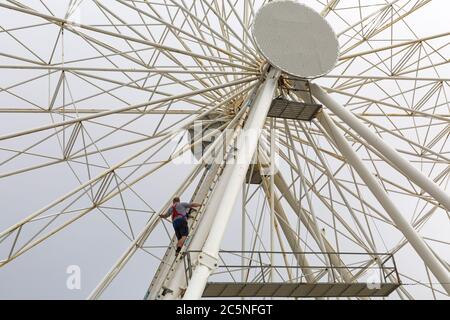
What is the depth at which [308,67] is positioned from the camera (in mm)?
16312

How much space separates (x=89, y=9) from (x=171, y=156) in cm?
655

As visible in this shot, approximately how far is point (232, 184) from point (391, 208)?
456cm

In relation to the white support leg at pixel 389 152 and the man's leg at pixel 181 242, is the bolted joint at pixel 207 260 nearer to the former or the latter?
the man's leg at pixel 181 242

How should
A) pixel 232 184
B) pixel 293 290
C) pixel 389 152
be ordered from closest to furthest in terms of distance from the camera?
pixel 232 184 → pixel 293 290 → pixel 389 152

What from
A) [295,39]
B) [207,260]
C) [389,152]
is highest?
[295,39]

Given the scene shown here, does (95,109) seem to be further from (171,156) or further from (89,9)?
(89,9)

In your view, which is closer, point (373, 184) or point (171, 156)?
point (373, 184)

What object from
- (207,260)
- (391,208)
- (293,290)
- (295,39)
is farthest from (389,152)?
(207,260)

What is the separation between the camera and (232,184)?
12375 mm

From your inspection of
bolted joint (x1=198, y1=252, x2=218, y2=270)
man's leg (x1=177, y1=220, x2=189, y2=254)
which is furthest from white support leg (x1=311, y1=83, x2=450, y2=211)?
bolted joint (x1=198, y1=252, x2=218, y2=270)

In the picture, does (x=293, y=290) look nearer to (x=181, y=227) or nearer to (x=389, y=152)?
(x=181, y=227)

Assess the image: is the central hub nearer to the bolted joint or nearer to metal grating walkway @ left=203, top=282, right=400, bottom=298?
metal grating walkway @ left=203, top=282, right=400, bottom=298

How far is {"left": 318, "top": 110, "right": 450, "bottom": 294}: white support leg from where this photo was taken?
1338 centimetres
